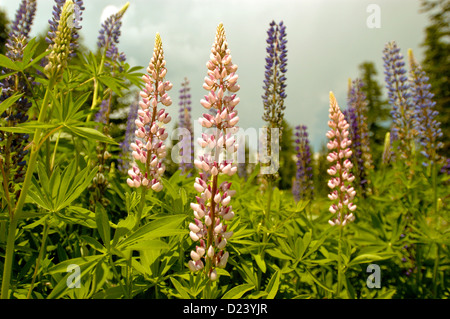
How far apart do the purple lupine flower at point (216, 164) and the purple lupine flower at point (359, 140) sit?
2540 millimetres

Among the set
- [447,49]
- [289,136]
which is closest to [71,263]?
[447,49]

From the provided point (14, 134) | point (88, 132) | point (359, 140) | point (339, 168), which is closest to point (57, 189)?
point (14, 134)

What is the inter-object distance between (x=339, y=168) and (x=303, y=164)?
1255mm

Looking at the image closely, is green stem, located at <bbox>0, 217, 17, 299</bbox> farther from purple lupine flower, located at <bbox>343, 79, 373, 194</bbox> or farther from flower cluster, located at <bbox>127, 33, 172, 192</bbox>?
purple lupine flower, located at <bbox>343, 79, 373, 194</bbox>

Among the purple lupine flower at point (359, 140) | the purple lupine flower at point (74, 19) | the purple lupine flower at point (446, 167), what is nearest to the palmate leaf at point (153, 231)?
the purple lupine flower at point (74, 19)

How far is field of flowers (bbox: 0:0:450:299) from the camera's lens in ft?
4.40

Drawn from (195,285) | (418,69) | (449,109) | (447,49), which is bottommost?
(195,285)

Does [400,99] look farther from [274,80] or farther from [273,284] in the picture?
[273,284]

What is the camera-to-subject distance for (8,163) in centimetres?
158

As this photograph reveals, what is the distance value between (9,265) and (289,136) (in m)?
38.8

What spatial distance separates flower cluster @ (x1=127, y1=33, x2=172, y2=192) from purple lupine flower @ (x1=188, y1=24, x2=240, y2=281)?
0.37 metres

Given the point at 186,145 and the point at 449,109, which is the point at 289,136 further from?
the point at 186,145

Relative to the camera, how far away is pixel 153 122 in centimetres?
165

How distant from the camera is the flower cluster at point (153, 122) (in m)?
1.61
